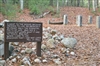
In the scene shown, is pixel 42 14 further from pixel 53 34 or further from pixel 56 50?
pixel 56 50

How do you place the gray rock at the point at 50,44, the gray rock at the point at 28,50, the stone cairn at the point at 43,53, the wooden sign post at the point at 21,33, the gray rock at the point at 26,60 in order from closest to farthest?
the gray rock at the point at 26,60 < the stone cairn at the point at 43,53 < the wooden sign post at the point at 21,33 < the gray rock at the point at 28,50 < the gray rock at the point at 50,44

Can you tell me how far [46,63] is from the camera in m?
A: 5.78

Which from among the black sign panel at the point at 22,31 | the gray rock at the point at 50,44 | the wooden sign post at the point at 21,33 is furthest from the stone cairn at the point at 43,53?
the black sign panel at the point at 22,31

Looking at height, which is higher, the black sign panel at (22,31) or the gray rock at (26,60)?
the black sign panel at (22,31)

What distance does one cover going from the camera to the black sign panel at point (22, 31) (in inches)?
230

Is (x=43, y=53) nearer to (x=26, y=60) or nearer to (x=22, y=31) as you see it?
(x=26, y=60)

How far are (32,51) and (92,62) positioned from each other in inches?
83.9

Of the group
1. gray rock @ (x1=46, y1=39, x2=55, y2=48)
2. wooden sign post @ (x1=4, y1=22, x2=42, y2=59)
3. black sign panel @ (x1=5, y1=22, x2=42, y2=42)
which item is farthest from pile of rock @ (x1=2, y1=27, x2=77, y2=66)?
black sign panel @ (x1=5, y1=22, x2=42, y2=42)

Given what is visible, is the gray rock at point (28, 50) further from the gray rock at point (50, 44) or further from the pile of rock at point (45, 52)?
the gray rock at point (50, 44)

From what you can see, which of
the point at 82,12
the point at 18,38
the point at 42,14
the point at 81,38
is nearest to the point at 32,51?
the point at 18,38

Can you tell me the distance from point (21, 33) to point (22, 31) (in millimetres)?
75

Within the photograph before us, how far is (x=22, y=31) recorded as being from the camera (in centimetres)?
597

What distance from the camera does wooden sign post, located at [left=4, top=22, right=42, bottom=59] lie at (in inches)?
229

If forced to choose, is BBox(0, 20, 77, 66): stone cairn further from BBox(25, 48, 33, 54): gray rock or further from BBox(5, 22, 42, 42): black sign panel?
BBox(5, 22, 42, 42): black sign panel
